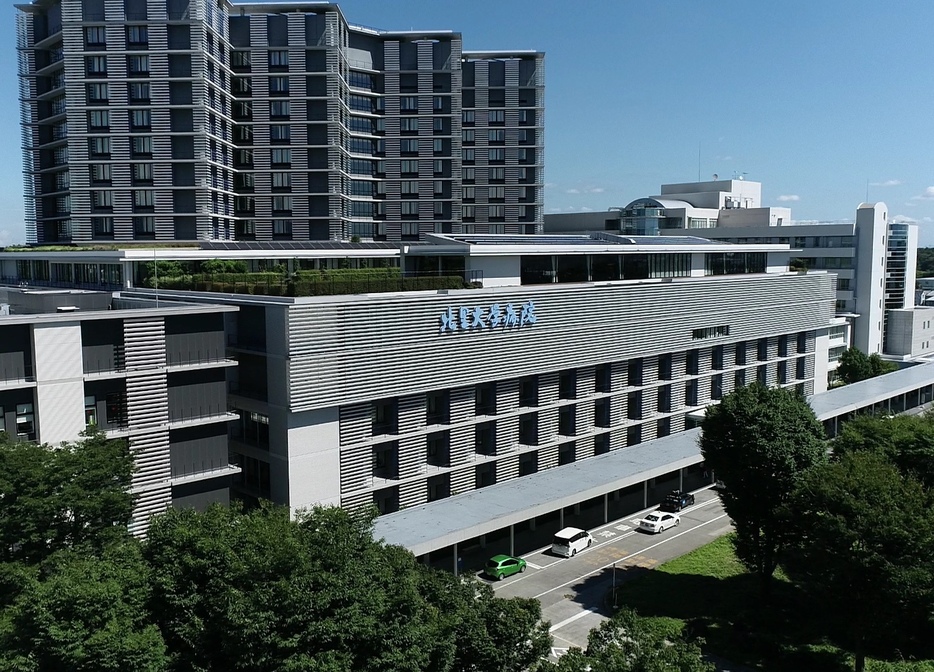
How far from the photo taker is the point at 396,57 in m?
85.7

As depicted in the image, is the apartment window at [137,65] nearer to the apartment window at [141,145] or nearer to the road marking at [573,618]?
the apartment window at [141,145]

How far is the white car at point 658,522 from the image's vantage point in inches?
1820

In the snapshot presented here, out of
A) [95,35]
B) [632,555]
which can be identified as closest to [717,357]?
[632,555]

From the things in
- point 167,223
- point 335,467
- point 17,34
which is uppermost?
point 17,34

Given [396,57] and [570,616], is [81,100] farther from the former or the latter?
[570,616]

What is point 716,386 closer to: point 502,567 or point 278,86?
point 502,567

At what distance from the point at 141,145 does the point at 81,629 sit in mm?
56638

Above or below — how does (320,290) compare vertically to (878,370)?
above

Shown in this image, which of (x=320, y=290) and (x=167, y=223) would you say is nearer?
(x=320, y=290)

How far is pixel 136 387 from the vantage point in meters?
31.9

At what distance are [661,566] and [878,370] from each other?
174ft

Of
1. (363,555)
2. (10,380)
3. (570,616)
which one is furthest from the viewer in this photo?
(570,616)

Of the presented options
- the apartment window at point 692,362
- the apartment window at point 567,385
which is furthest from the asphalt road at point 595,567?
the apartment window at point 692,362

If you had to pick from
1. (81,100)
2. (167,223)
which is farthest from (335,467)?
(81,100)
